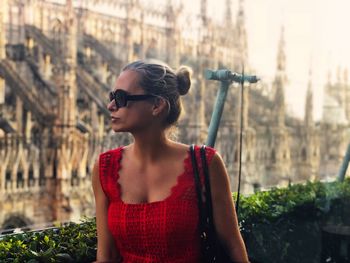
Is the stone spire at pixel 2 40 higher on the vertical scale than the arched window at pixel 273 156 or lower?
higher

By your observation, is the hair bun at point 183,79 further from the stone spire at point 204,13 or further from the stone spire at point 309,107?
the stone spire at point 204,13

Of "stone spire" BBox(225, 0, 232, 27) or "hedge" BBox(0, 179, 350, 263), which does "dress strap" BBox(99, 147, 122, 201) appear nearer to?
"hedge" BBox(0, 179, 350, 263)

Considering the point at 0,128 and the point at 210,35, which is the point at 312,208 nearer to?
the point at 0,128

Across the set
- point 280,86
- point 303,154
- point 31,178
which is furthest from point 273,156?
point 31,178

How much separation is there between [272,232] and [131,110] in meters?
2.20

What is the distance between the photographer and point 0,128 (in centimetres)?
1175

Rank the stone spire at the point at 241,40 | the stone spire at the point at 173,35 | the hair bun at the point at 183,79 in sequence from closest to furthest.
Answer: the hair bun at the point at 183,79
the stone spire at the point at 241,40
the stone spire at the point at 173,35

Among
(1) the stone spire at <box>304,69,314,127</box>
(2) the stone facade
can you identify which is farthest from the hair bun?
(1) the stone spire at <box>304,69,314,127</box>

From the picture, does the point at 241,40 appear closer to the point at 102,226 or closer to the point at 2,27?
the point at 2,27

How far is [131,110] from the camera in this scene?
1707mm

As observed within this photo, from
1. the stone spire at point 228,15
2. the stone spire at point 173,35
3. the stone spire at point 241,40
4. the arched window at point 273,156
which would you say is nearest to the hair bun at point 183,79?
the stone spire at point 241,40

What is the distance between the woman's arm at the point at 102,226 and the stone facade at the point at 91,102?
6792 mm

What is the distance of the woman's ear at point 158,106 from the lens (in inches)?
67.4

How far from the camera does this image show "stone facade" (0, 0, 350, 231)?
12133 millimetres
